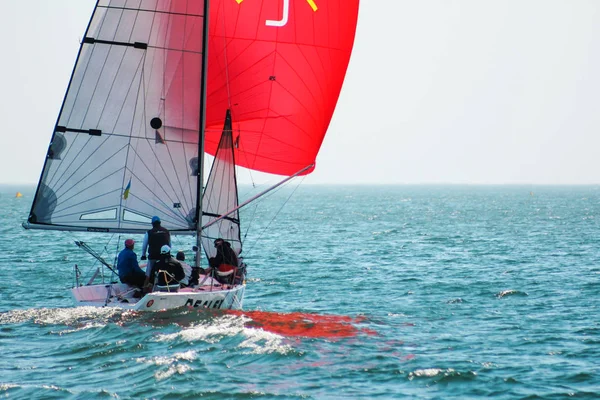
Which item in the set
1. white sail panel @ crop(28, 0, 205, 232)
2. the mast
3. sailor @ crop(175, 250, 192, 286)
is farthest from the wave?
white sail panel @ crop(28, 0, 205, 232)

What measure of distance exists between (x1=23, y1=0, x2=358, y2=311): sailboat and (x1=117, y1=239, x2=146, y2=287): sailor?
10.6 inches

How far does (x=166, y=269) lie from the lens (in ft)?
63.9

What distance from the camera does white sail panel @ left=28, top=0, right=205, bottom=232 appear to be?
803 inches

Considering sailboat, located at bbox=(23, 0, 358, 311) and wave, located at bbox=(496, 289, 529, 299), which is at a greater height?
sailboat, located at bbox=(23, 0, 358, 311)

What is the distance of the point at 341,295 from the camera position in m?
27.5

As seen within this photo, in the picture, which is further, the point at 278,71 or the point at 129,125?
the point at 278,71

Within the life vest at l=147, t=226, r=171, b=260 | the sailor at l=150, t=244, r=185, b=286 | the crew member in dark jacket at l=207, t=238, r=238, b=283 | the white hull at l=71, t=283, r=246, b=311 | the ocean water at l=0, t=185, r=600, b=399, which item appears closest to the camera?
the ocean water at l=0, t=185, r=600, b=399

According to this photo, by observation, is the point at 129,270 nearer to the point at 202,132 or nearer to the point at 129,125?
the point at 129,125

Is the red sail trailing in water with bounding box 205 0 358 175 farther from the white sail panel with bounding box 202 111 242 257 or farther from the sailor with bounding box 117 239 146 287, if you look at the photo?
the sailor with bounding box 117 239 146 287

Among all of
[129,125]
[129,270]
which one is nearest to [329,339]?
[129,270]

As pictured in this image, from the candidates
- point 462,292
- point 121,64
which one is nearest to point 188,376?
point 121,64

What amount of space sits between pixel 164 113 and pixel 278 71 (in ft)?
11.6

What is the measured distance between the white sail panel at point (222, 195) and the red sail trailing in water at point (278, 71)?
2.40 ft

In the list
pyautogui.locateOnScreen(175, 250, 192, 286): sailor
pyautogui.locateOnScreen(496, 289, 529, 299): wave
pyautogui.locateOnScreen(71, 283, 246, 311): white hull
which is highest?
pyautogui.locateOnScreen(175, 250, 192, 286): sailor
